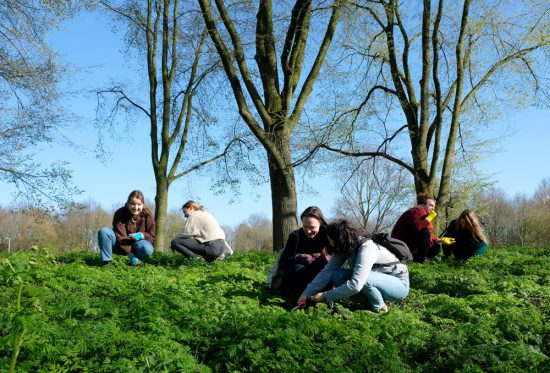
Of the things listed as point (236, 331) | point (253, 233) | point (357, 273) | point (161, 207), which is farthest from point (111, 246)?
point (253, 233)

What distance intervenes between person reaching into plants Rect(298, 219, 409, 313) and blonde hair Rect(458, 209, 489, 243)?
4837mm

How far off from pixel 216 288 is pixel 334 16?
905cm

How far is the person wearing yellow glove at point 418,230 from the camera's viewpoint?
11.0 metres

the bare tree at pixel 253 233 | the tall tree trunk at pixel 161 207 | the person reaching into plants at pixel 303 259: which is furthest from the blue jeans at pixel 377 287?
the bare tree at pixel 253 233

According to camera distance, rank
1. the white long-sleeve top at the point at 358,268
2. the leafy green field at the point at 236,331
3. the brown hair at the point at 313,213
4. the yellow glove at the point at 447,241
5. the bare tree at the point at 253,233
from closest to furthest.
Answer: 1. the leafy green field at the point at 236,331
2. the white long-sleeve top at the point at 358,268
3. the brown hair at the point at 313,213
4. the yellow glove at the point at 447,241
5. the bare tree at the point at 253,233

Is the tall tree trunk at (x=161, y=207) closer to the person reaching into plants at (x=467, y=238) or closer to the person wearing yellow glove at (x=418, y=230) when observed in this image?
the person wearing yellow glove at (x=418, y=230)

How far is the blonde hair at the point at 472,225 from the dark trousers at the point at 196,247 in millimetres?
4886

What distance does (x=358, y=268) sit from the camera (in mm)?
6340

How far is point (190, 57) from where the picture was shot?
2012 cm

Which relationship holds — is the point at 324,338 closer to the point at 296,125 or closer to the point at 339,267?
the point at 339,267

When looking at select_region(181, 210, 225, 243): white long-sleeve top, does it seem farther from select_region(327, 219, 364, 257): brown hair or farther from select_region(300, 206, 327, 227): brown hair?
select_region(327, 219, 364, 257): brown hair

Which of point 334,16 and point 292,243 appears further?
point 334,16

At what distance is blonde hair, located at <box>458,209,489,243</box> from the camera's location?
11180 mm

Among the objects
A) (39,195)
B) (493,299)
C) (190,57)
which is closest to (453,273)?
(493,299)
